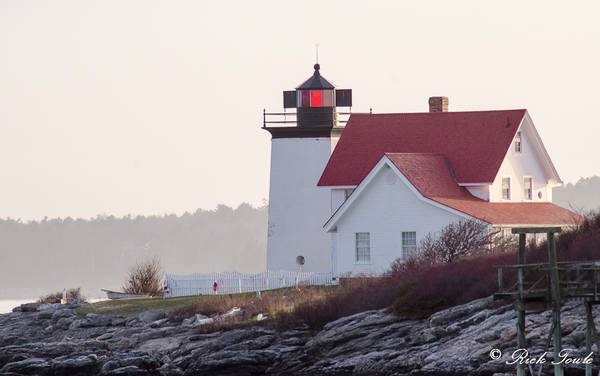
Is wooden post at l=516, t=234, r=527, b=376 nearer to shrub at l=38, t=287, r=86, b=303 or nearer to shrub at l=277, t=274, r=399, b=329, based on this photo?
shrub at l=277, t=274, r=399, b=329

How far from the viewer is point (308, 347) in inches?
1250

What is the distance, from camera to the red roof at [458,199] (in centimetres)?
4166

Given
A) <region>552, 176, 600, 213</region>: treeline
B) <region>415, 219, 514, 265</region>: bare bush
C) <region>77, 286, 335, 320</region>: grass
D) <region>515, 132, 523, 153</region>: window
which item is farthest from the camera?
<region>552, 176, 600, 213</region>: treeline

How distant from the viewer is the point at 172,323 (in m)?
37.9

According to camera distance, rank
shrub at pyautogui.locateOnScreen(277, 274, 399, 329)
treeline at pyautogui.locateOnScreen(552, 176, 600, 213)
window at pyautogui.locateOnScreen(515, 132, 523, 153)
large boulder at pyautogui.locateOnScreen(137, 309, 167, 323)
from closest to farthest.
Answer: shrub at pyautogui.locateOnScreen(277, 274, 399, 329), large boulder at pyautogui.locateOnScreen(137, 309, 167, 323), window at pyautogui.locateOnScreen(515, 132, 523, 153), treeline at pyautogui.locateOnScreen(552, 176, 600, 213)

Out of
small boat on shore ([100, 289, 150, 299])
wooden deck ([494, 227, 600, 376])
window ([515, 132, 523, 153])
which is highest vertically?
window ([515, 132, 523, 153])

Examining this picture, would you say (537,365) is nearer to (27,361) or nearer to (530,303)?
(530,303)

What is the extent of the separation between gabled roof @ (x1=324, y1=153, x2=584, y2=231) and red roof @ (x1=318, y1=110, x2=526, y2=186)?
91 centimetres

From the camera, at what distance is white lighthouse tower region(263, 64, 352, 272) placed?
1912 inches

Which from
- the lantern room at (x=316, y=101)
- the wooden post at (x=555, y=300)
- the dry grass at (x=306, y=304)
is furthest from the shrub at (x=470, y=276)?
the lantern room at (x=316, y=101)

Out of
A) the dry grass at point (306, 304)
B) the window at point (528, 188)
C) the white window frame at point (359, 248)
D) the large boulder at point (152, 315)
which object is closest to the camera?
the dry grass at point (306, 304)

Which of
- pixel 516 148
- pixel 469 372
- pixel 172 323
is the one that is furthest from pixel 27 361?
pixel 516 148

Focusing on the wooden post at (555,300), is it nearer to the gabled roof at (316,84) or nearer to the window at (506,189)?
the window at (506,189)

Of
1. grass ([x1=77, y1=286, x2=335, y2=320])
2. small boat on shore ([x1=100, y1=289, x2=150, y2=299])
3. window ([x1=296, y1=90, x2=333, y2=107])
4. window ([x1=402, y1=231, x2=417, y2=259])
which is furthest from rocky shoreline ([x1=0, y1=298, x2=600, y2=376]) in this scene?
window ([x1=296, y1=90, x2=333, y2=107])
